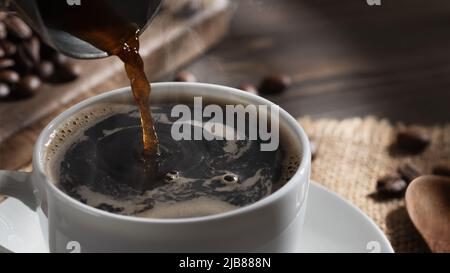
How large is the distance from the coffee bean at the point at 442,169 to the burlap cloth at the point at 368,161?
0.02 metres

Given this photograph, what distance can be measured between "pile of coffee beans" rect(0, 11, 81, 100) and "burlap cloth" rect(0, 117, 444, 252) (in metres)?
0.33

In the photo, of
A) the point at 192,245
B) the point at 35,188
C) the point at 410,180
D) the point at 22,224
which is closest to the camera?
the point at 192,245

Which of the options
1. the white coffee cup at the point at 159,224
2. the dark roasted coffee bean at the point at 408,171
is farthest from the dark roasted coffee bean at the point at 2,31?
the dark roasted coffee bean at the point at 408,171

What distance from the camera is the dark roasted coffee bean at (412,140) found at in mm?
1555

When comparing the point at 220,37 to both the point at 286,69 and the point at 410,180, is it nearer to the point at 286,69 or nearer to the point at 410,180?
the point at 286,69

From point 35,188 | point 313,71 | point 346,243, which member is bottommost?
point 313,71

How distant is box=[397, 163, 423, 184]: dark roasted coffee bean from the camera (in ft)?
4.76

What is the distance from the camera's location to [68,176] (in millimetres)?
959

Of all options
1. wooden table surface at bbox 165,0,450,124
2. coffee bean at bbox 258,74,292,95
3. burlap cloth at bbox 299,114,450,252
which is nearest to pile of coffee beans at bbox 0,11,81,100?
wooden table surface at bbox 165,0,450,124

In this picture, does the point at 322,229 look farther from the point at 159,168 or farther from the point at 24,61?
the point at 24,61

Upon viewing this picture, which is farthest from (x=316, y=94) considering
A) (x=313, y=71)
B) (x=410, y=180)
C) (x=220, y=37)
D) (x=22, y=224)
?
(x=22, y=224)

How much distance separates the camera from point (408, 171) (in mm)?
1482

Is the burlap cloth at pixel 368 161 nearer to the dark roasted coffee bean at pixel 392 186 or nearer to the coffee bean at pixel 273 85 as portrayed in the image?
the dark roasted coffee bean at pixel 392 186

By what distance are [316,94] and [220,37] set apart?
1.19 feet
